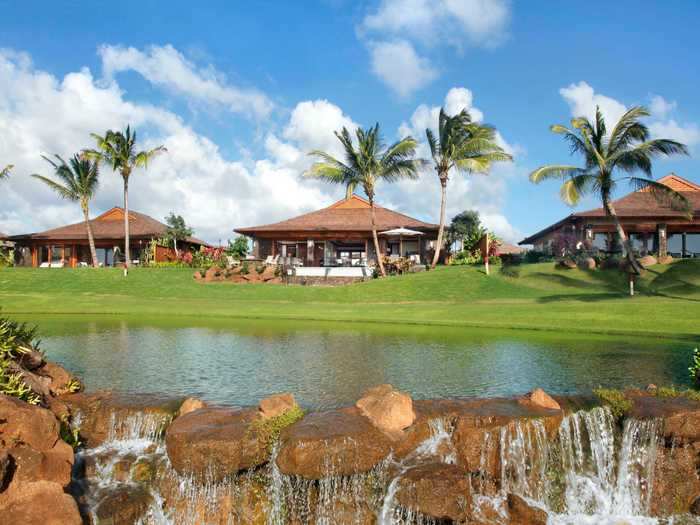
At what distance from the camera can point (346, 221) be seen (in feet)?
135

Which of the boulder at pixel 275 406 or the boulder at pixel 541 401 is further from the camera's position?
the boulder at pixel 541 401

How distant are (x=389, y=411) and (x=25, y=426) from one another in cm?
405

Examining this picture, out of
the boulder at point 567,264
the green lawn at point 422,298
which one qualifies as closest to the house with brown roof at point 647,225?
the boulder at point 567,264

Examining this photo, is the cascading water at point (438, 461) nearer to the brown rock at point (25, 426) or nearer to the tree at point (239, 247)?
the brown rock at point (25, 426)

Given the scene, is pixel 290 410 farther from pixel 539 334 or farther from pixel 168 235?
pixel 168 235

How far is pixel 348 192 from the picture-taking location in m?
34.1

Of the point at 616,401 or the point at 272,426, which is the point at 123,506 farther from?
the point at 616,401

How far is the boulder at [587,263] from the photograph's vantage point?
29.2 m

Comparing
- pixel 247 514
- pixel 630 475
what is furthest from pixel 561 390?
pixel 247 514

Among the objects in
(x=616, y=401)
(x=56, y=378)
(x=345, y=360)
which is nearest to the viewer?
(x=616, y=401)

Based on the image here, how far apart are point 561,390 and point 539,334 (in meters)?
7.25

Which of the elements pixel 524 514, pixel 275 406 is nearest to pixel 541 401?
pixel 524 514

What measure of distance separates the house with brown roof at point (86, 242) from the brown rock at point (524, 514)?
41211 millimetres

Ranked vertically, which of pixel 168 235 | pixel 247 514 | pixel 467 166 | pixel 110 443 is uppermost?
pixel 467 166
